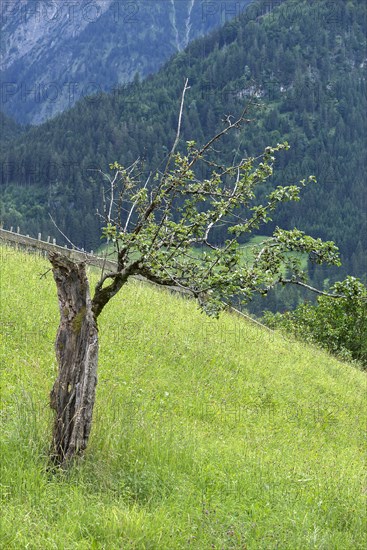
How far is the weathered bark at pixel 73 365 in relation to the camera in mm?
8055

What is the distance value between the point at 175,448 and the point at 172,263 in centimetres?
247

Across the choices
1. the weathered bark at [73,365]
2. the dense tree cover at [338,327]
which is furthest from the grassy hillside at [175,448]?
the dense tree cover at [338,327]

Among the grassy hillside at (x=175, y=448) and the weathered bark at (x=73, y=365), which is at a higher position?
the weathered bark at (x=73, y=365)

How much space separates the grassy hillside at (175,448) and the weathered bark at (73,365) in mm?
266

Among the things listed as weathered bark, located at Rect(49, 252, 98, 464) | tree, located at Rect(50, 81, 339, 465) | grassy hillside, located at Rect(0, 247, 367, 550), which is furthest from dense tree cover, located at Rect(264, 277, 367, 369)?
weathered bark, located at Rect(49, 252, 98, 464)

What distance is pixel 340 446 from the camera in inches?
512

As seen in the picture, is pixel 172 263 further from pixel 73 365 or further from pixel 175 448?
pixel 175 448

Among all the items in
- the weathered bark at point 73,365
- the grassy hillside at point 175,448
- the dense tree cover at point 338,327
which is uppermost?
the weathered bark at point 73,365

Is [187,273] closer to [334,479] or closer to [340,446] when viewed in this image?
[334,479]

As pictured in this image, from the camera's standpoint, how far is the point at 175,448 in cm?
901

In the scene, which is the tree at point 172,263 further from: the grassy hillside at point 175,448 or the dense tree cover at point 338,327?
the dense tree cover at point 338,327

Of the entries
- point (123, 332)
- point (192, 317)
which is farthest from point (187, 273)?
point (192, 317)

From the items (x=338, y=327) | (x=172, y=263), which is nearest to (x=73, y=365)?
(x=172, y=263)

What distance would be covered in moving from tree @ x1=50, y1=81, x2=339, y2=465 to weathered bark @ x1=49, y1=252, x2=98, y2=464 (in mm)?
12
